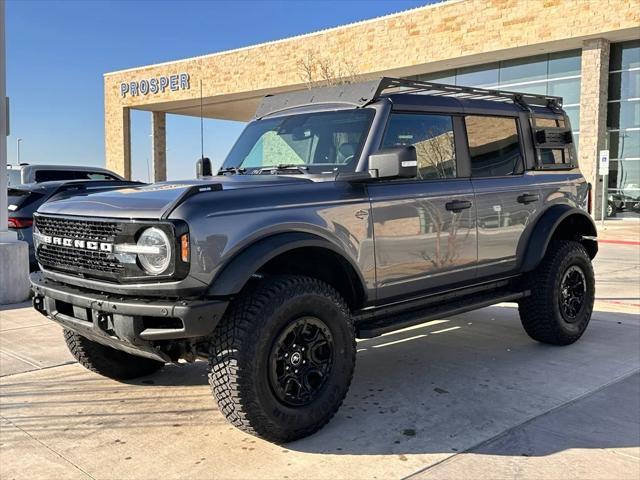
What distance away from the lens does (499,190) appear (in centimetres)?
487

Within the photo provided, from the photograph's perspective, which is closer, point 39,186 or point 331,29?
point 39,186

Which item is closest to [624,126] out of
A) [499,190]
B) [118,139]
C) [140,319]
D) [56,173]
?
[56,173]

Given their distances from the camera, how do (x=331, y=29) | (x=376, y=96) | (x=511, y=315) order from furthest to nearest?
(x=331, y=29) < (x=511, y=315) < (x=376, y=96)

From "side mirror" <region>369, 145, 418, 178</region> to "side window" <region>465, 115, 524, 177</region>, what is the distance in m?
1.18

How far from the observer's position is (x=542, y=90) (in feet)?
74.1

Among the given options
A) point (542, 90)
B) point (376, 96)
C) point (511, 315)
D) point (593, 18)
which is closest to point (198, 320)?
point (376, 96)

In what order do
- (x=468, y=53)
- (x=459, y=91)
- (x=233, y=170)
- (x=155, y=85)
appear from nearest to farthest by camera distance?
1. (x=233, y=170)
2. (x=459, y=91)
3. (x=468, y=53)
4. (x=155, y=85)

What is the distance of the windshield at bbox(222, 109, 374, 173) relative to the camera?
4094 millimetres

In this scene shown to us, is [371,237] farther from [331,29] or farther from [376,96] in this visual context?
[331,29]

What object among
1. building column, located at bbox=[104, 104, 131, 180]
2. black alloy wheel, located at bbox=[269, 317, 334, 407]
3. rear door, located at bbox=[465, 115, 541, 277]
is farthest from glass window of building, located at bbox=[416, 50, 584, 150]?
building column, located at bbox=[104, 104, 131, 180]

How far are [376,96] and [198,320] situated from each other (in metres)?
2.08

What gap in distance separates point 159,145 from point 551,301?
1354 inches

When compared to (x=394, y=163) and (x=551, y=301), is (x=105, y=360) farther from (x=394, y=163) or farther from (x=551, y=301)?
(x=551, y=301)

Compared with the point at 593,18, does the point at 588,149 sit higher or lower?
lower
